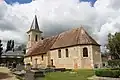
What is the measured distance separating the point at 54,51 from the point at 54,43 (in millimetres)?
2580

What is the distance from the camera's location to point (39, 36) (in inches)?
2520

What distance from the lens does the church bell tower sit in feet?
205

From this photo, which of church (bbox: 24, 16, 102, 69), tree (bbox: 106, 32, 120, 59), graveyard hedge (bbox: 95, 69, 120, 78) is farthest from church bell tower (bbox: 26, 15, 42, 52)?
graveyard hedge (bbox: 95, 69, 120, 78)

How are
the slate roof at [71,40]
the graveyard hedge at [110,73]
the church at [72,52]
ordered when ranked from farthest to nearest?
the slate roof at [71,40], the church at [72,52], the graveyard hedge at [110,73]

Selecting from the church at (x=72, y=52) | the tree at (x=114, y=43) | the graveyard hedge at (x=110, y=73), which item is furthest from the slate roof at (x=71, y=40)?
the graveyard hedge at (x=110, y=73)

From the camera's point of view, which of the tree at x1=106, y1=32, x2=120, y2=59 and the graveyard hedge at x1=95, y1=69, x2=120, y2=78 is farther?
the tree at x1=106, y1=32, x2=120, y2=59

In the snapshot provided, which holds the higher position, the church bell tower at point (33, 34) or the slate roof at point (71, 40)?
the church bell tower at point (33, 34)

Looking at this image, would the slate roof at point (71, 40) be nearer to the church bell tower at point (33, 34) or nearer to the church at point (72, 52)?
the church at point (72, 52)

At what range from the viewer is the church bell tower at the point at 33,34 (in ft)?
205

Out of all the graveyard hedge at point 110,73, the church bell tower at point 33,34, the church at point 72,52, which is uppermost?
the church bell tower at point 33,34

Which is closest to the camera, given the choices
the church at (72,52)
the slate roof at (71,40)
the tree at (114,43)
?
the church at (72,52)

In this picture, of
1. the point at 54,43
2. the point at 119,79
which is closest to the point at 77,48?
the point at 54,43

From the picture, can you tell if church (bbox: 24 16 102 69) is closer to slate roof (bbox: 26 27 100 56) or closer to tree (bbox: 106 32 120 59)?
slate roof (bbox: 26 27 100 56)

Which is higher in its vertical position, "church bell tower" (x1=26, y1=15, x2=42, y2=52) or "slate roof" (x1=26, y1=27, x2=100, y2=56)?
"church bell tower" (x1=26, y1=15, x2=42, y2=52)
